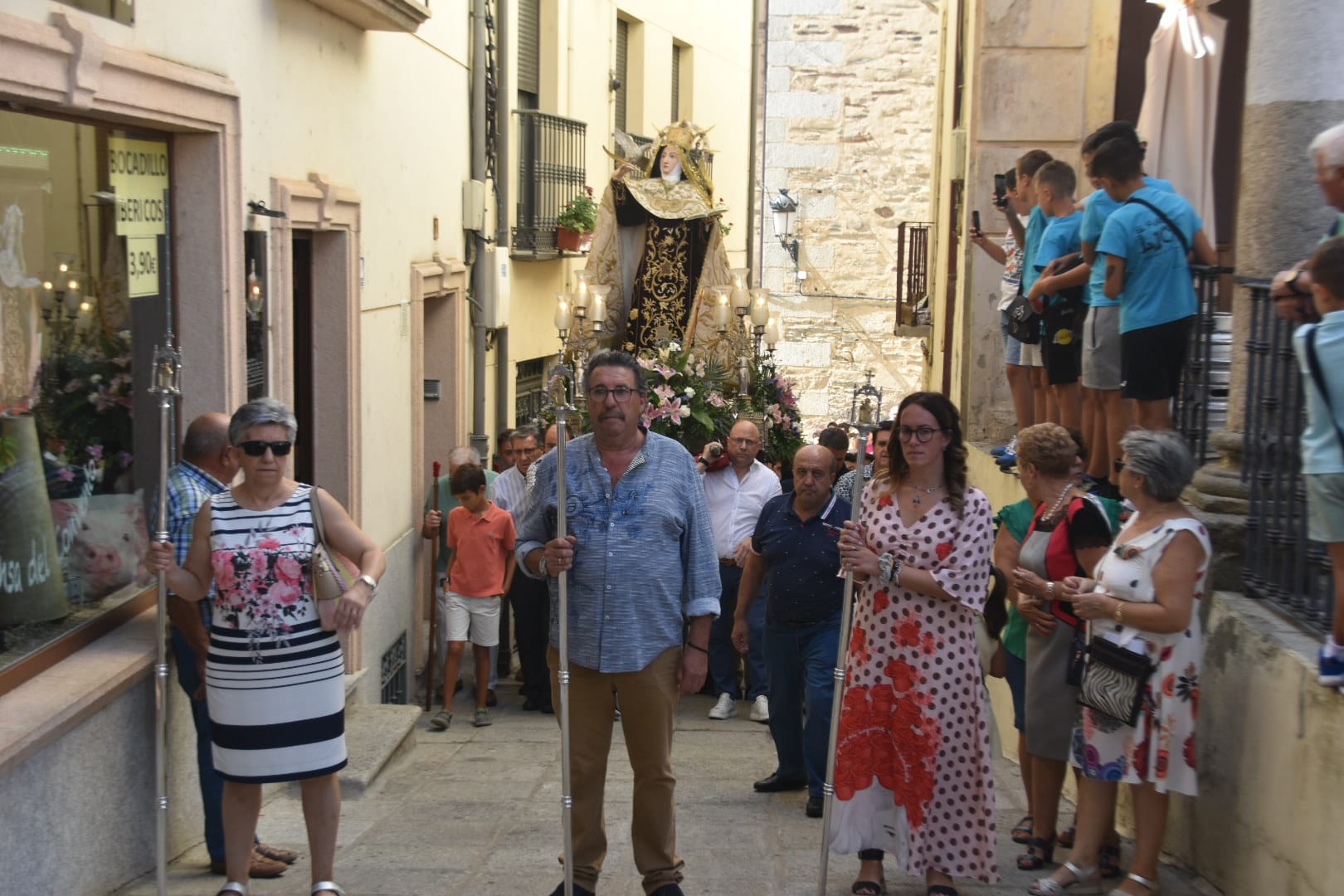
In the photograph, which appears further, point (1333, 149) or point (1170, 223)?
point (1170, 223)

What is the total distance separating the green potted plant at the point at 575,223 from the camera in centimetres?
1520

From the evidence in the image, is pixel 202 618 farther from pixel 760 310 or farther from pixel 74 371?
pixel 760 310

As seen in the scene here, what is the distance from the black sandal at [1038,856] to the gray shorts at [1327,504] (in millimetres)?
1865

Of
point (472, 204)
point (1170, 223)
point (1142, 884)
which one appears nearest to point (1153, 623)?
point (1142, 884)

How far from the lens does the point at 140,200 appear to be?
236 inches

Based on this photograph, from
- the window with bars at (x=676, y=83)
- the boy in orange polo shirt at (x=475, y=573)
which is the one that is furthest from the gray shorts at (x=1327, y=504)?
the window with bars at (x=676, y=83)

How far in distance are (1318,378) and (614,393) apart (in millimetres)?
2055

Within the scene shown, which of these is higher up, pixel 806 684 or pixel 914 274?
pixel 914 274

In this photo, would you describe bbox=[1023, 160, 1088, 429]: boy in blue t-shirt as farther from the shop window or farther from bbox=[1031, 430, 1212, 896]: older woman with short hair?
the shop window

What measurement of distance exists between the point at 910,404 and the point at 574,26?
11738 millimetres

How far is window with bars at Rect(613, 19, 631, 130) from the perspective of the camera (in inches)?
728

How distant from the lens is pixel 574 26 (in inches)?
624

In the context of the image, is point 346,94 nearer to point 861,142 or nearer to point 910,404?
point 910,404

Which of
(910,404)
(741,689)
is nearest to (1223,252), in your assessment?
(741,689)
